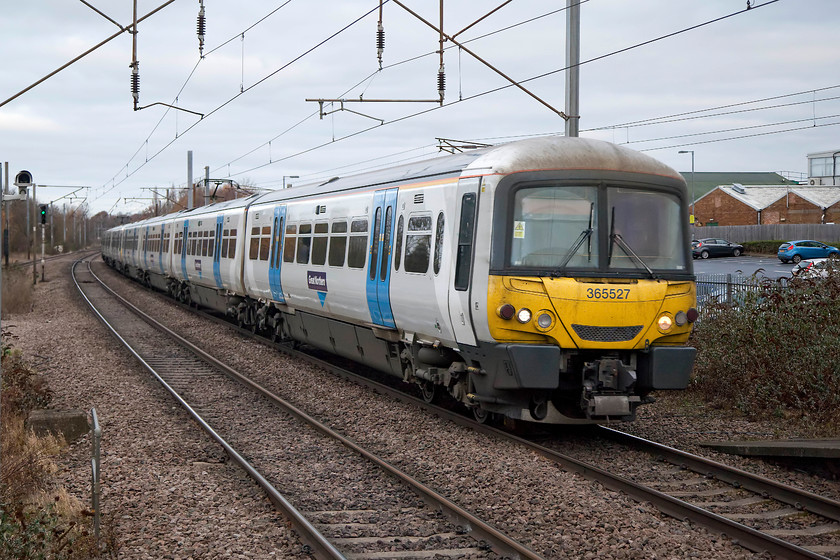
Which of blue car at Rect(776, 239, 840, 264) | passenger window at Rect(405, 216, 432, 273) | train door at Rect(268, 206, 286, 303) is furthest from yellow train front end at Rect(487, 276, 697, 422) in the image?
blue car at Rect(776, 239, 840, 264)

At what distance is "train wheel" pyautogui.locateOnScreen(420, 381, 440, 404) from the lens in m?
11.2

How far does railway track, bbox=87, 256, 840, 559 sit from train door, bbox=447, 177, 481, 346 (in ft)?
4.14

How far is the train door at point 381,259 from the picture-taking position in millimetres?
11430

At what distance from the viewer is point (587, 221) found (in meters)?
8.92

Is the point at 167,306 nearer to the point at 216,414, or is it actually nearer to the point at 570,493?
the point at 216,414

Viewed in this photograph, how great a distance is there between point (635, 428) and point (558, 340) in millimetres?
2195

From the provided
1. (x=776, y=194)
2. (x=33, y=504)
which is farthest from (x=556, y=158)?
(x=776, y=194)

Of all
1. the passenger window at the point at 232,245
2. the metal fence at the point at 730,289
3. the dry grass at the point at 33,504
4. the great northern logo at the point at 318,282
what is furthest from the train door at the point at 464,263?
the passenger window at the point at 232,245

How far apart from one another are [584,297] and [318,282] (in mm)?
6445

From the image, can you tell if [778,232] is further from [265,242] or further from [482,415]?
[482,415]

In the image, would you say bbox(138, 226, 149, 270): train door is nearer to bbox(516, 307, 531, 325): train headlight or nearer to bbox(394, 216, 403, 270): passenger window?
bbox(394, 216, 403, 270): passenger window

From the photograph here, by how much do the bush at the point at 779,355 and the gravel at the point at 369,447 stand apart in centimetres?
53

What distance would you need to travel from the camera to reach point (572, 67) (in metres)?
13.6

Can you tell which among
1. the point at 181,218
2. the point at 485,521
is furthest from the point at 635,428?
the point at 181,218
